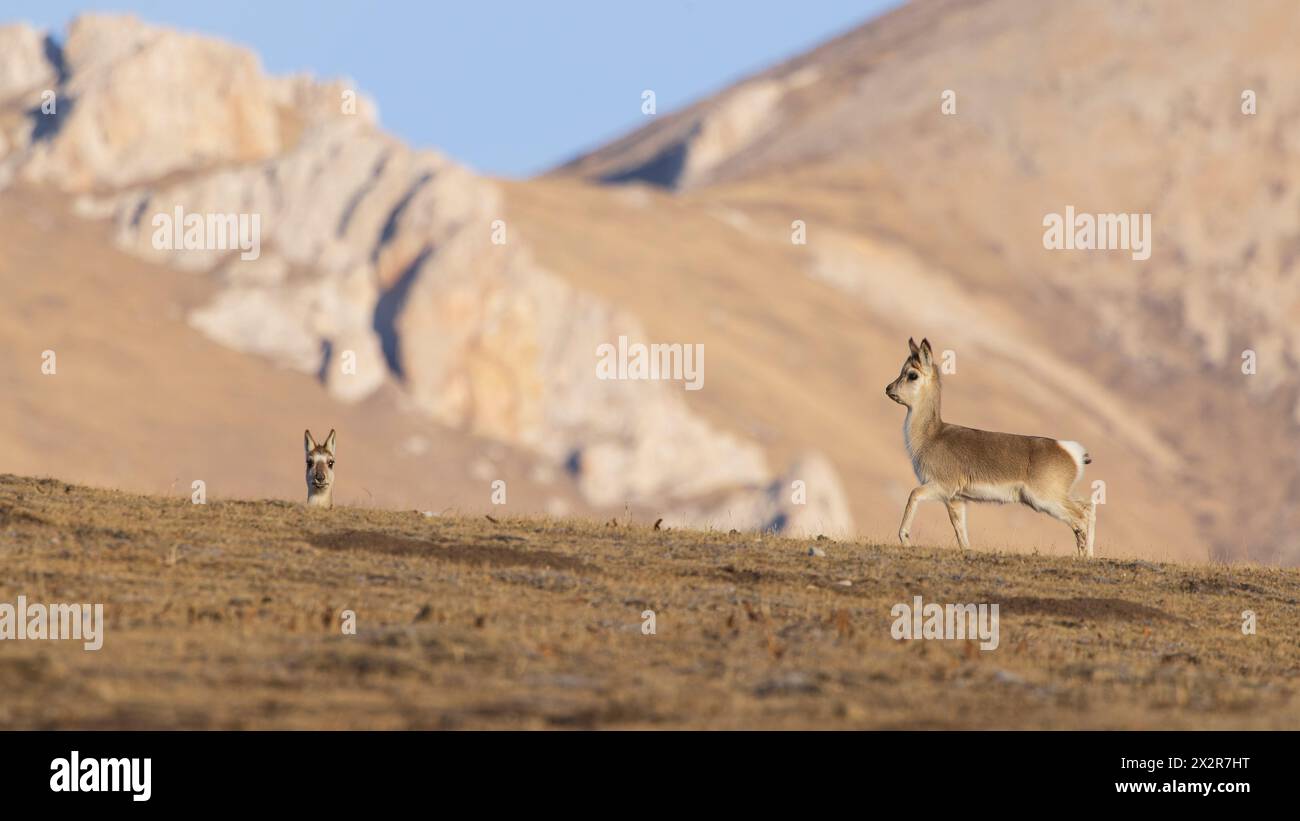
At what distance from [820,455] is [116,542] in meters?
135

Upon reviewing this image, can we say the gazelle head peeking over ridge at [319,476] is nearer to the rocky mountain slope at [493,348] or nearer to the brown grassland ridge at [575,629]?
the brown grassland ridge at [575,629]

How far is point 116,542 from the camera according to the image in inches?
793

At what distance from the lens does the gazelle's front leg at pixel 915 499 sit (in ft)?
81.4

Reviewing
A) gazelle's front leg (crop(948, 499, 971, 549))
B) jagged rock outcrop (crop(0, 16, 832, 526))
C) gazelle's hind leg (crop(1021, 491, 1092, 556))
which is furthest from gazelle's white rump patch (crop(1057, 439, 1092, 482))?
jagged rock outcrop (crop(0, 16, 832, 526))

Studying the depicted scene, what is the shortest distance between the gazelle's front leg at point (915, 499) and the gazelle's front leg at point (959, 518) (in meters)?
0.19

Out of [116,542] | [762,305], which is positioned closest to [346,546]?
[116,542]

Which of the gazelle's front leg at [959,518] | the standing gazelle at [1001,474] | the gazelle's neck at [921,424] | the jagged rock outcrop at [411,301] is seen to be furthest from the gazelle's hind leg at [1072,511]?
the jagged rock outcrop at [411,301]

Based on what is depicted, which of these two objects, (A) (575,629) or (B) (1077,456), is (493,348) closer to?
(B) (1077,456)

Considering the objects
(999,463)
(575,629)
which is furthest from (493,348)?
(575,629)

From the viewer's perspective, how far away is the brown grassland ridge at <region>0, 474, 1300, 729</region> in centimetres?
1371

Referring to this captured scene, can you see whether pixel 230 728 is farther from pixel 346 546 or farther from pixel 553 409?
pixel 553 409

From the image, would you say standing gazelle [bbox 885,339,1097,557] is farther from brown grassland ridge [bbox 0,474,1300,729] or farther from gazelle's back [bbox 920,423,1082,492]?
brown grassland ridge [bbox 0,474,1300,729]

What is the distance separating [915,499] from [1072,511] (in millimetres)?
2105
